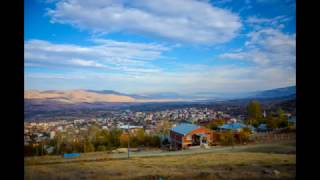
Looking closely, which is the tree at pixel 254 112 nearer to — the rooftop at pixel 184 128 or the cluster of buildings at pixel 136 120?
the cluster of buildings at pixel 136 120

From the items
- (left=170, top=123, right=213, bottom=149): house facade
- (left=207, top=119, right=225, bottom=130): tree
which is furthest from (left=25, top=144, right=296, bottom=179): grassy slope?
(left=207, top=119, right=225, bottom=130): tree

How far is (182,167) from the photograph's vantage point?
11.0 feet

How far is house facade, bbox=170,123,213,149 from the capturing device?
3.46 metres

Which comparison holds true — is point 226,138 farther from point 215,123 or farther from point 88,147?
point 88,147

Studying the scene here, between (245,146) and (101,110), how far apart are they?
2070mm

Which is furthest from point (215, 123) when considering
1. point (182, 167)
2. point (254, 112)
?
point (182, 167)

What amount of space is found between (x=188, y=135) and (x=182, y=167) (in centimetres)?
43

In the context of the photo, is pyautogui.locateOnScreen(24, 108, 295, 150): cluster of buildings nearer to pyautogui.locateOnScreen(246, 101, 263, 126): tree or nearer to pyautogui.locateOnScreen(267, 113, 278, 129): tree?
pyautogui.locateOnScreen(246, 101, 263, 126): tree

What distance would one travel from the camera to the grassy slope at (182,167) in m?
3.08

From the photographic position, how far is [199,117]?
3.50 m

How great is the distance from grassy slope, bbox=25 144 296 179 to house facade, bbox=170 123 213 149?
18 centimetres

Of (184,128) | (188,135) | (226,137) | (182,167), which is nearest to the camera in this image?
(182,167)
